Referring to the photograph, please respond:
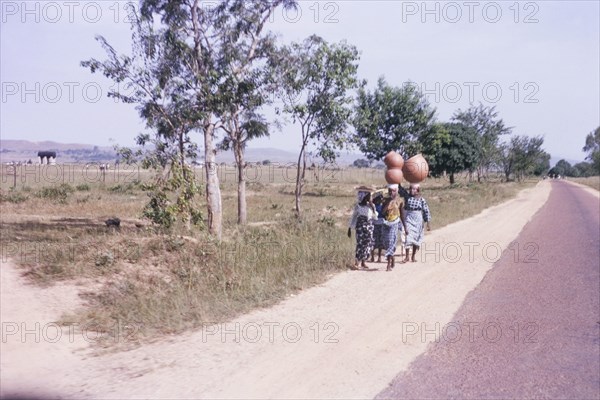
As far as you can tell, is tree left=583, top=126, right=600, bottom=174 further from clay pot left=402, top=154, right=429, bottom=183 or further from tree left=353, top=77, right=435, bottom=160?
clay pot left=402, top=154, right=429, bottom=183

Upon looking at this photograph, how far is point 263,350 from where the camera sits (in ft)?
18.3

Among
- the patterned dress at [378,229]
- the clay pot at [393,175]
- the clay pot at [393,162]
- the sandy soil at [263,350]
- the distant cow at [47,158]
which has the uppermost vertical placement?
the distant cow at [47,158]

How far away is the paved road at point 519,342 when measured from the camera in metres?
4.80

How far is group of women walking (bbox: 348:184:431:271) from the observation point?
971cm

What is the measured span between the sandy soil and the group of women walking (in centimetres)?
113

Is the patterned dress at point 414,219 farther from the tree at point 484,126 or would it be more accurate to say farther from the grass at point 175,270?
the tree at point 484,126

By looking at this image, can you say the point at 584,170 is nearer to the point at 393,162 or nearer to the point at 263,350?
the point at 393,162

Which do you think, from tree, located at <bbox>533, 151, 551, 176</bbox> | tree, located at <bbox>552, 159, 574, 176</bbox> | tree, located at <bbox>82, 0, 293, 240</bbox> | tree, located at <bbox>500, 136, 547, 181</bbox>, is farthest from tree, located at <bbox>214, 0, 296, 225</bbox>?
tree, located at <bbox>552, 159, 574, 176</bbox>

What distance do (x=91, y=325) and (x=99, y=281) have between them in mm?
1787

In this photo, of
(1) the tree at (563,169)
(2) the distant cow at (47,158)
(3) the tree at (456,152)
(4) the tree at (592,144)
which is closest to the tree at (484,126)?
(3) the tree at (456,152)

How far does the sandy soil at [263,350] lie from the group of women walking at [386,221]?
1.13m

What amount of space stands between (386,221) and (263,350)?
4954 mm

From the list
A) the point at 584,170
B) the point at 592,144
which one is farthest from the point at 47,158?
the point at 584,170

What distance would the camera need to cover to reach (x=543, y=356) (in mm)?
5629
